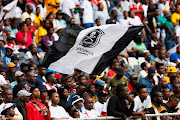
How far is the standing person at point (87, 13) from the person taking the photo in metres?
17.5

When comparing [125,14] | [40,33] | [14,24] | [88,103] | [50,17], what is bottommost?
[88,103]

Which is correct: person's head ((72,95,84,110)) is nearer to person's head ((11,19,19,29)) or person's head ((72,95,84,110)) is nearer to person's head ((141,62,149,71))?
person's head ((141,62,149,71))

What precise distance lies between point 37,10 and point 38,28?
96 cm

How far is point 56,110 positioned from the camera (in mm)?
9695

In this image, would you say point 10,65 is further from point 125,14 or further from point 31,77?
point 125,14

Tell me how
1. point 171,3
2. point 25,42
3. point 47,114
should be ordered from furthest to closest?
point 171,3 < point 25,42 < point 47,114

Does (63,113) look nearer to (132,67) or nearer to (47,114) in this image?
(47,114)

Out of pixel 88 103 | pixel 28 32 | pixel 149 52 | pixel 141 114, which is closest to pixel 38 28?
pixel 28 32

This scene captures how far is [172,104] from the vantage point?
11898mm

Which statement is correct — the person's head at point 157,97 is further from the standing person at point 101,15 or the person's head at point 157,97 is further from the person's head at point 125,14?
the person's head at point 125,14

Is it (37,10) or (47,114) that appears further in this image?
(37,10)

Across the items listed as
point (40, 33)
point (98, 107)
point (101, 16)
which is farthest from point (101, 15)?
point (98, 107)

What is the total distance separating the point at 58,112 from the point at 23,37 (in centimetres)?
578

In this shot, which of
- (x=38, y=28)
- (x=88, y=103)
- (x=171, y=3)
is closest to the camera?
(x=88, y=103)
